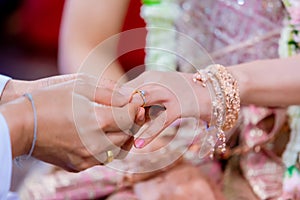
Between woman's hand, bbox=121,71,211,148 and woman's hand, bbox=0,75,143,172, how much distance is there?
0.04m

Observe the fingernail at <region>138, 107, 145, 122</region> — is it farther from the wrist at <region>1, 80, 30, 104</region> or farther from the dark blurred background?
the dark blurred background

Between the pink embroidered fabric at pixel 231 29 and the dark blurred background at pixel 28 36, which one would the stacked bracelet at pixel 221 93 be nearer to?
the pink embroidered fabric at pixel 231 29

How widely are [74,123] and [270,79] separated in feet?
1.05

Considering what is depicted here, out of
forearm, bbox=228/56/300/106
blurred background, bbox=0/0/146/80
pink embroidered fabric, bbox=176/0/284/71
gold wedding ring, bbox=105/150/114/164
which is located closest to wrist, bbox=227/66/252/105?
forearm, bbox=228/56/300/106

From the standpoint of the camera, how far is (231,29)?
979mm

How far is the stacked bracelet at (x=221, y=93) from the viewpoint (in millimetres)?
820

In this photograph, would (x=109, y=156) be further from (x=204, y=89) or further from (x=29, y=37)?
(x=29, y=37)

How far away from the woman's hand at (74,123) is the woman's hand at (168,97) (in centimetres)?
4

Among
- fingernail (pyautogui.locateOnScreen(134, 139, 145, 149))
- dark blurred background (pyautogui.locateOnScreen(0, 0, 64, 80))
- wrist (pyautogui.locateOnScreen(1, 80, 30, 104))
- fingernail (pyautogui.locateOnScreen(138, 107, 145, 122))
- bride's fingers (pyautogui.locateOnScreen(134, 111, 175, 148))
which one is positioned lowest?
dark blurred background (pyautogui.locateOnScreen(0, 0, 64, 80))

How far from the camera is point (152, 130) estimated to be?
0.80m

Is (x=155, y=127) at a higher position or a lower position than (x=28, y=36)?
higher

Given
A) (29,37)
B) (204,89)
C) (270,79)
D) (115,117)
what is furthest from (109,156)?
(29,37)

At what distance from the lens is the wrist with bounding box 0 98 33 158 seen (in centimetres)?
67

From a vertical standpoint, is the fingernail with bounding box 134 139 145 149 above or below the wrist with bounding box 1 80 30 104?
below
